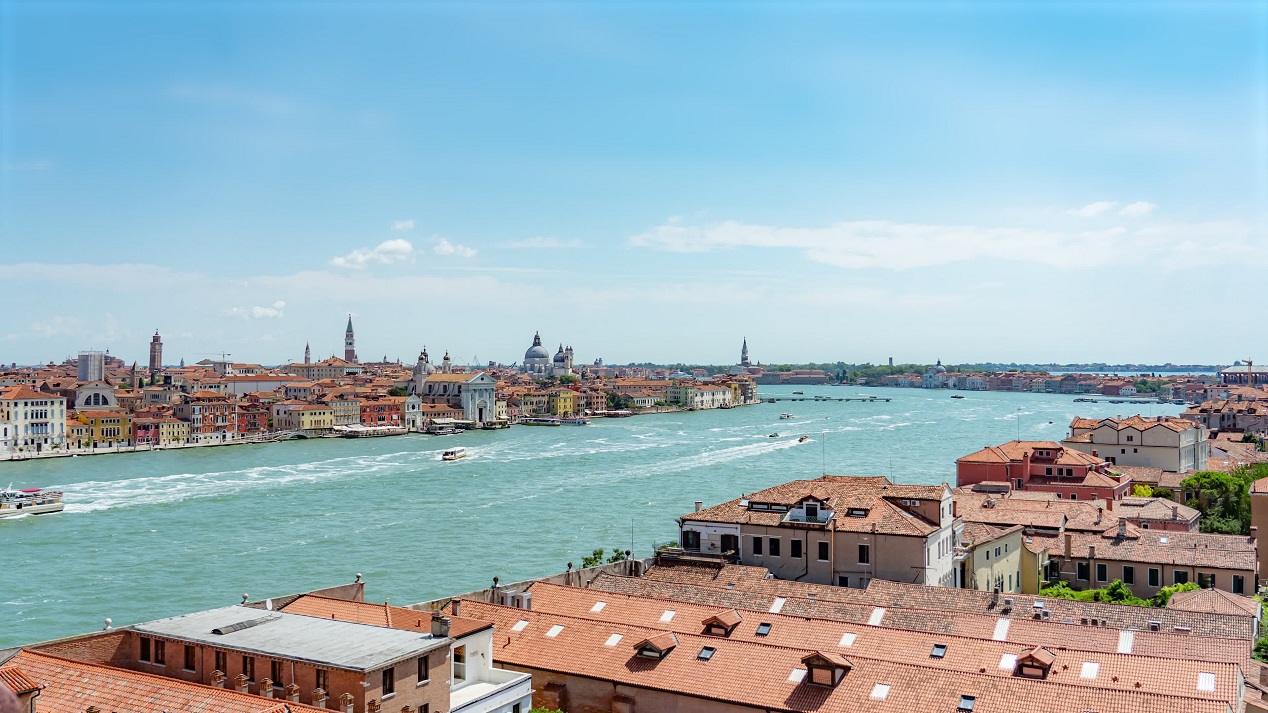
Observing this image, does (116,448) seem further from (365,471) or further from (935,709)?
(935,709)

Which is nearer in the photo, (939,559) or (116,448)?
(939,559)

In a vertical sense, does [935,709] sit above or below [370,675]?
below

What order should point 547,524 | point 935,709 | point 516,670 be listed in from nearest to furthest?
point 935,709 < point 516,670 < point 547,524

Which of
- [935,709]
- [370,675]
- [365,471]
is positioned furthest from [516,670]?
[365,471]

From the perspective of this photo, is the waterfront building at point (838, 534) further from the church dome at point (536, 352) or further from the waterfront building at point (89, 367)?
the church dome at point (536, 352)

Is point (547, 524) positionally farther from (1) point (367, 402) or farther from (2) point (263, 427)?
(1) point (367, 402)

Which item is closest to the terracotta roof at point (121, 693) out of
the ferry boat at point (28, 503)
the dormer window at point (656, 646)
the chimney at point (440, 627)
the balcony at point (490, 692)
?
the chimney at point (440, 627)

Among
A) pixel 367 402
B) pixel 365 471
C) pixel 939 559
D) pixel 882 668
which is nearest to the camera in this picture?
pixel 882 668

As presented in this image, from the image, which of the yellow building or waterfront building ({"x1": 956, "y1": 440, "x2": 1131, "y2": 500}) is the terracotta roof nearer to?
waterfront building ({"x1": 956, "y1": 440, "x2": 1131, "y2": 500})
